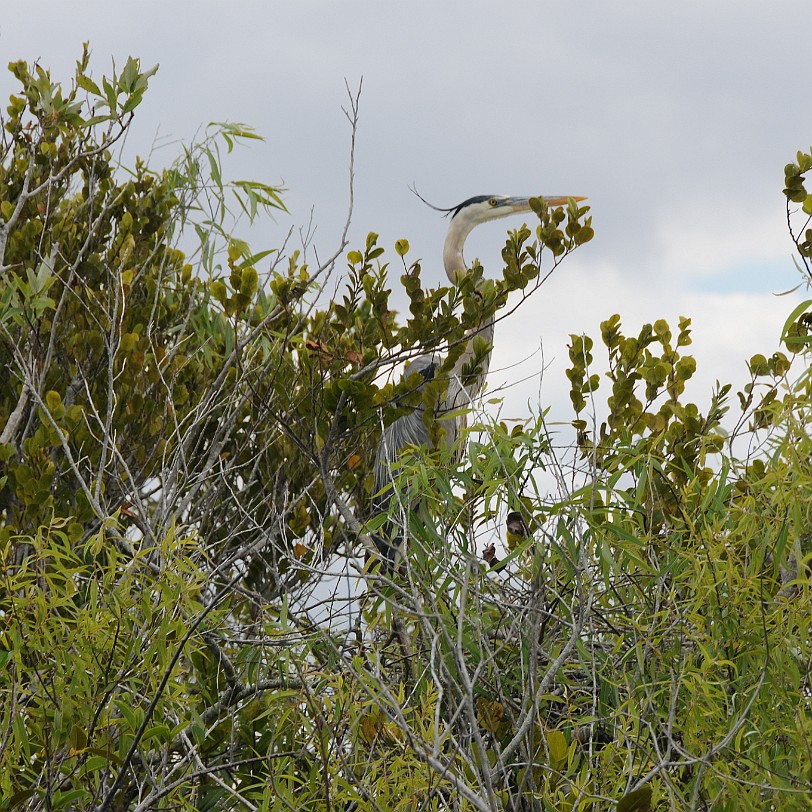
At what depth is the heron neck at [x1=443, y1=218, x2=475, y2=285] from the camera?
6.10m

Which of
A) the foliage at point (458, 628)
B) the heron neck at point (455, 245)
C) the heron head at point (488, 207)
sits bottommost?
the foliage at point (458, 628)

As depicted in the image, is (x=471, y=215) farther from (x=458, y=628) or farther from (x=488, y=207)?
(x=458, y=628)

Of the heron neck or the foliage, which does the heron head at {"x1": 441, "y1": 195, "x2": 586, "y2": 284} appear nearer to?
the heron neck

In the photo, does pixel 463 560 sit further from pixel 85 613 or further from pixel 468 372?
pixel 468 372

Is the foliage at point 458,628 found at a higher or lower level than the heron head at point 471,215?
lower

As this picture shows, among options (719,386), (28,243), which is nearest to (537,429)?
(719,386)

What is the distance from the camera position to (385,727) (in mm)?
2078

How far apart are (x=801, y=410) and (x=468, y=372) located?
4.61 ft

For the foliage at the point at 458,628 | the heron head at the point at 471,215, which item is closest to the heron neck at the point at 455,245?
the heron head at the point at 471,215

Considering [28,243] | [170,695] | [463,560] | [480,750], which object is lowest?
[170,695]

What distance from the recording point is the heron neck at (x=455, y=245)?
6.10 m

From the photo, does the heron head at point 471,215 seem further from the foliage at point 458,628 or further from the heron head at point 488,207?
the foliage at point 458,628

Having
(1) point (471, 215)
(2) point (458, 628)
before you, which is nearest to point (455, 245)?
(1) point (471, 215)

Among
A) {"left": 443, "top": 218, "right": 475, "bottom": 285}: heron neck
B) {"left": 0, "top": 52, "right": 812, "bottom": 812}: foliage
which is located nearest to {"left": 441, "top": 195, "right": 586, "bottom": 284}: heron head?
{"left": 443, "top": 218, "right": 475, "bottom": 285}: heron neck
